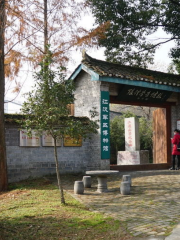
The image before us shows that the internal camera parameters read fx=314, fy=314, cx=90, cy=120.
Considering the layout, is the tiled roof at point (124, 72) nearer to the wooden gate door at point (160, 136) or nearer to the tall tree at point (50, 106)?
the wooden gate door at point (160, 136)

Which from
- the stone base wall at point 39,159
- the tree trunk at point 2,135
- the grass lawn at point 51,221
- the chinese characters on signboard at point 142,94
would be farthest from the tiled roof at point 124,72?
the grass lawn at point 51,221

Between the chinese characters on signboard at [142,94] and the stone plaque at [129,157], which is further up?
the chinese characters on signboard at [142,94]

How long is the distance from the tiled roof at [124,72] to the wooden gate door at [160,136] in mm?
1828

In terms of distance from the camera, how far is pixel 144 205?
7055 mm

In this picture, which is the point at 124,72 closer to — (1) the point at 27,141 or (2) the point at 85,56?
(2) the point at 85,56

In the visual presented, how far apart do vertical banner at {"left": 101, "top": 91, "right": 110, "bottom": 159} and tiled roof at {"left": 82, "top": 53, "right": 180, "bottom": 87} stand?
3.04ft

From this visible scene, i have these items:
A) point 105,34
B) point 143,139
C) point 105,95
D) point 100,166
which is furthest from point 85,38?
point 143,139

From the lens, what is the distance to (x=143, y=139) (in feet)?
84.1

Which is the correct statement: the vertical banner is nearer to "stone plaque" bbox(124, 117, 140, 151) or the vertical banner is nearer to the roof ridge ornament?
the roof ridge ornament

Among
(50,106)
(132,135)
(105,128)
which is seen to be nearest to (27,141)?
(105,128)

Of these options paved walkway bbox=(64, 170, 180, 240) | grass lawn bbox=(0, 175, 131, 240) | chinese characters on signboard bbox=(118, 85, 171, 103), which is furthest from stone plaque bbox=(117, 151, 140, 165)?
grass lawn bbox=(0, 175, 131, 240)

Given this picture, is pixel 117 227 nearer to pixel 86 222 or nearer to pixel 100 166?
pixel 86 222

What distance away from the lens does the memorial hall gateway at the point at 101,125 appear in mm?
11281

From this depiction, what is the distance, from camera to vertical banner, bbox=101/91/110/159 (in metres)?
12.5
